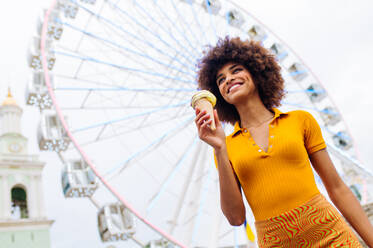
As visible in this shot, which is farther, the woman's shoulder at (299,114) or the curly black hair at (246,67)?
the curly black hair at (246,67)

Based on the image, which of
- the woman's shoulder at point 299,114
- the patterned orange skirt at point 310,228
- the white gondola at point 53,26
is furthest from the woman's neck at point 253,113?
the white gondola at point 53,26

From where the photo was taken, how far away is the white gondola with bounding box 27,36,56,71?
10148 millimetres

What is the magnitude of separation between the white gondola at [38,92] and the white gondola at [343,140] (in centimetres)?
989

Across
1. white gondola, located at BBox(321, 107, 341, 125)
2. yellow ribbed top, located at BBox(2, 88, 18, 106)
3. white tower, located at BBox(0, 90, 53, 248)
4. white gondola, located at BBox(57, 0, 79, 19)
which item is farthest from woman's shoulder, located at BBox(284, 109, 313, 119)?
yellow ribbed top, located at BBox(2, 88, 18, 106)

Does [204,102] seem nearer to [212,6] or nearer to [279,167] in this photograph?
[279,167]

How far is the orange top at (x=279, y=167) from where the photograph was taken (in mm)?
1684

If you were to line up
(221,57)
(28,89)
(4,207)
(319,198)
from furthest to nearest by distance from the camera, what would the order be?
(4,207)
(28,89)
(221,57)
(319,198)

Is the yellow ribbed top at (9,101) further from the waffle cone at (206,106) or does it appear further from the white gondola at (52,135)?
the waffle cone at (206,106)

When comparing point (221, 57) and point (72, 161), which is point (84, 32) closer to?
point (72, 161)

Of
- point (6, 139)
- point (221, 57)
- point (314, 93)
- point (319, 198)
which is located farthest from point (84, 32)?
point (6, 139)

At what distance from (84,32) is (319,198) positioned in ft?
33.7

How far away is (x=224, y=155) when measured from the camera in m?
1.77

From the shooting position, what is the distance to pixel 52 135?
9523mm

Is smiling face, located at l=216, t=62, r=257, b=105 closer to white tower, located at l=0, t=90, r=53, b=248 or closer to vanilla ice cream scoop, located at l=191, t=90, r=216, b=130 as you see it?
vanilla ice cream scoop, located at l=191, t=90, r=216, b=130
